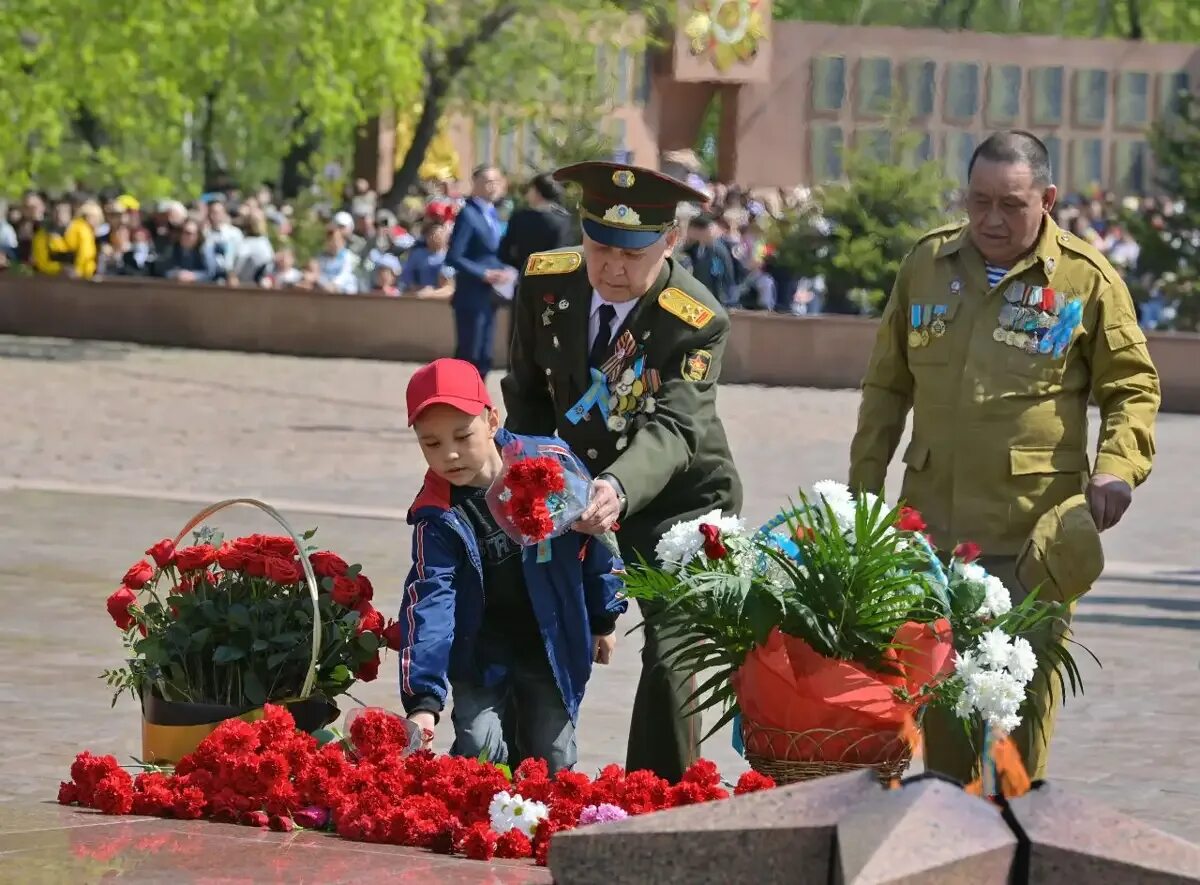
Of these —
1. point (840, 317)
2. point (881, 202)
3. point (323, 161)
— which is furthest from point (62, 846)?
point (323, 161)

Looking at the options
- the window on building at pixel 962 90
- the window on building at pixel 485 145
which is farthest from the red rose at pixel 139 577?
the window on building at pixel 485 145

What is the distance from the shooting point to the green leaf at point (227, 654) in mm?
5754

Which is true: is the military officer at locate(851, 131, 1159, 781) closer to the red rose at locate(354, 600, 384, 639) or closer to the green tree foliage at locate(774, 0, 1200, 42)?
the red rose at locate(354, 600, 384, 639)

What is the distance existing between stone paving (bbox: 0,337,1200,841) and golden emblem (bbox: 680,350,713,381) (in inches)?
67.8

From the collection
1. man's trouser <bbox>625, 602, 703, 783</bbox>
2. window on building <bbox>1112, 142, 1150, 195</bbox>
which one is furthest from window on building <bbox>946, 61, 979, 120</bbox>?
man's trouser <bbox>625, 602, 703, 783</bbox>

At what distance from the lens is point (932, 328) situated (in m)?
5.93

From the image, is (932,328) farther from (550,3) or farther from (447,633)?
(550,3)

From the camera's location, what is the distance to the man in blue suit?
58.8 ft

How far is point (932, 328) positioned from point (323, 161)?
122 feet

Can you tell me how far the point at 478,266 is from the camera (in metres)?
18.1

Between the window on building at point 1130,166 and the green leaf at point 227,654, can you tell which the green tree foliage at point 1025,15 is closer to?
the window on building at point 1130,166

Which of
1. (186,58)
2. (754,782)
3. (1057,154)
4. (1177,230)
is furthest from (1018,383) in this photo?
(1057,154)

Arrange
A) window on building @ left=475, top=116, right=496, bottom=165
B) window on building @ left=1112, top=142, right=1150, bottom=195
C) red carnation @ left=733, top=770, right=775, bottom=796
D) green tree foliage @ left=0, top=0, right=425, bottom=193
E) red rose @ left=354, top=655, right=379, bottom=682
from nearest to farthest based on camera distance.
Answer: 1. red carnation @ left=733, top=770, right=775, bottom=796
2. red rose @ left=354, top=655, right=379, bottom=682
3. green tree foliage @ left=0, top=0, right=425, bottom=193
4. window on building @ left=1112, top=142, right=1150, bottom=195
5. window on building @ left=475, top=116, right=496, bottom=165

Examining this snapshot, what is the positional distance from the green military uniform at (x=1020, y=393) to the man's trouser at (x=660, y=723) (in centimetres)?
64
